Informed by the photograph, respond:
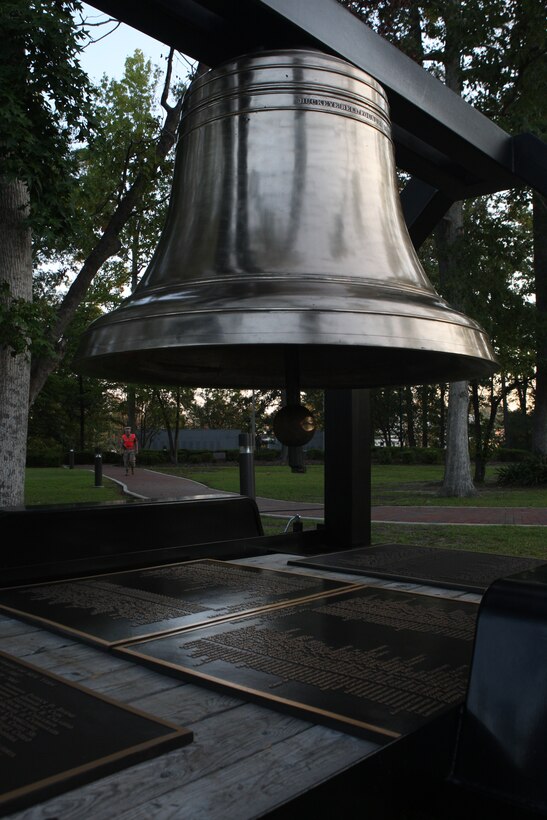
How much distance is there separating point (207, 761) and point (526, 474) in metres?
19.9

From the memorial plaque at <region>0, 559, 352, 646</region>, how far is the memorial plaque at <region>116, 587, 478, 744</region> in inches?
6.4

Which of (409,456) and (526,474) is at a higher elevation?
(409,456)

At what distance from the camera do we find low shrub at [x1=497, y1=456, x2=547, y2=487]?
2016 cm

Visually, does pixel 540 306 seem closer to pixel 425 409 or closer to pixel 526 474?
pixel 526 474

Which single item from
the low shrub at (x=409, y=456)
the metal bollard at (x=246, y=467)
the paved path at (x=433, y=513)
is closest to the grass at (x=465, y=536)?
the paved path at (x=433, y=513)

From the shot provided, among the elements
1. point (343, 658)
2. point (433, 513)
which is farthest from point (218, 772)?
point (433, 513)

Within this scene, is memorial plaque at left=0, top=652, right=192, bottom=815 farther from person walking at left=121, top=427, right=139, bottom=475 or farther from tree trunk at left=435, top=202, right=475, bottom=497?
person walking at left=121, top=427, right=139, bottom=475

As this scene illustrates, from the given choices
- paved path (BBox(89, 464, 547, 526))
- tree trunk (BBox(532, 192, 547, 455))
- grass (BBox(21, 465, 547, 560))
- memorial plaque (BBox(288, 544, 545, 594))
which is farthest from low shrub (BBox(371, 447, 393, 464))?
memorial plaque (BBox(288, 544, 545, 594))

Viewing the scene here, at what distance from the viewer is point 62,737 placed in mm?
1874

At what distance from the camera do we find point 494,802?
1757 mm

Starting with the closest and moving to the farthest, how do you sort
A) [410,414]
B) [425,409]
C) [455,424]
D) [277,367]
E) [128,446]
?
[277,367]
[455,424]
[128,446]
[425,409]
[410,414]

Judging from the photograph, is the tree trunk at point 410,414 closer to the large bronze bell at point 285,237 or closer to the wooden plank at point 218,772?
the large bronze bell at point 285,237

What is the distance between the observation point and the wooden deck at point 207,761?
159 centimetres

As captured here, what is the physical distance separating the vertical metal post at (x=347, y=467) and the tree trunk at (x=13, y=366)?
4.03 metres
